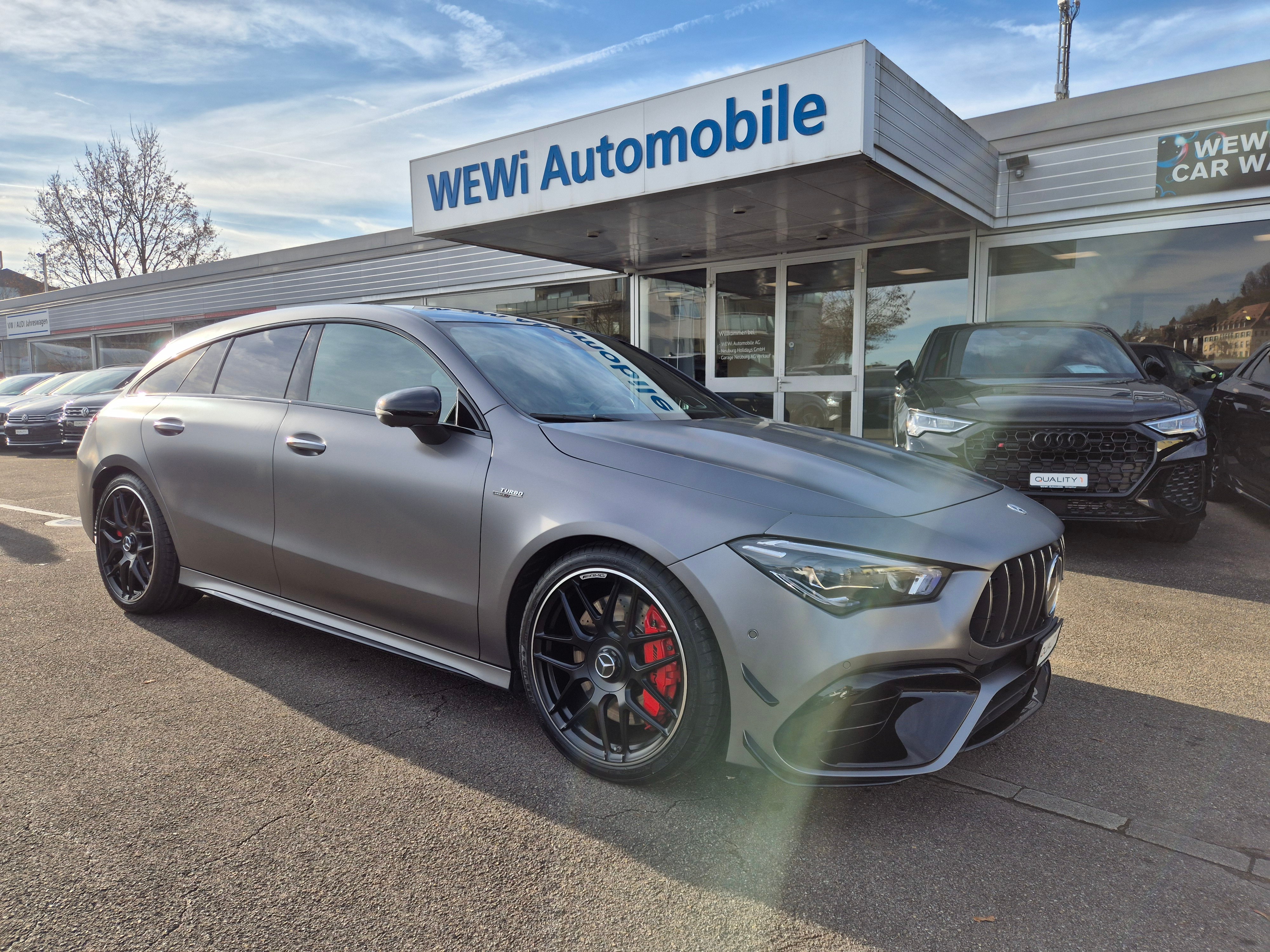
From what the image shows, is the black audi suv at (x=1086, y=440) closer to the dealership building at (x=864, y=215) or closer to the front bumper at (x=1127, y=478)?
the front bumper at (x=1127, y=478)

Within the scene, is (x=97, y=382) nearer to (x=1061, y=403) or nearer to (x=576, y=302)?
(x=576, y=302)

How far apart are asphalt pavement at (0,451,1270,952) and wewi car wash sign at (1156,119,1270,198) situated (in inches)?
282

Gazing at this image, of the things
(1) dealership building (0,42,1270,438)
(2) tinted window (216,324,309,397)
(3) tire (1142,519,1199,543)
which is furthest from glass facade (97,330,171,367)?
(3) tire (1142,519,1199,543)

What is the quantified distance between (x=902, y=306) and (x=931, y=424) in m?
5.62

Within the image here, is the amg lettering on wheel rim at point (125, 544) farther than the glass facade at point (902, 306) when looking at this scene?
No

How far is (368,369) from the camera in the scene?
3266 mm

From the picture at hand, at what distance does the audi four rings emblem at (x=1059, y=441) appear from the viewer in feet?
17.2

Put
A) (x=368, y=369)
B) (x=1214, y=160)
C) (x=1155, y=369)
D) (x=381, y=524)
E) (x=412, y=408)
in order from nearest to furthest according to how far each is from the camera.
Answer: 1. (x=412, y=408)
2. (x=381, y=524)
3. (x=368, y=369)
4. (x=1155, y=369)
5. (x=1214, y=160)

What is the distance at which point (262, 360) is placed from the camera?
3658 mm

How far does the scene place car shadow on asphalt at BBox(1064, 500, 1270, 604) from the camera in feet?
16.3

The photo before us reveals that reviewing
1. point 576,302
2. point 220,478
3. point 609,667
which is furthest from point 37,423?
point 609,667

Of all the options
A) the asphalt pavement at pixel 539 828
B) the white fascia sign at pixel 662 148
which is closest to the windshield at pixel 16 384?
the white fascia sign at pixel 662 148

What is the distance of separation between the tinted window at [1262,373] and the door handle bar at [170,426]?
7.66 metres

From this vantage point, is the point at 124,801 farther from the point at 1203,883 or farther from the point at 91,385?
the point at 91,385
